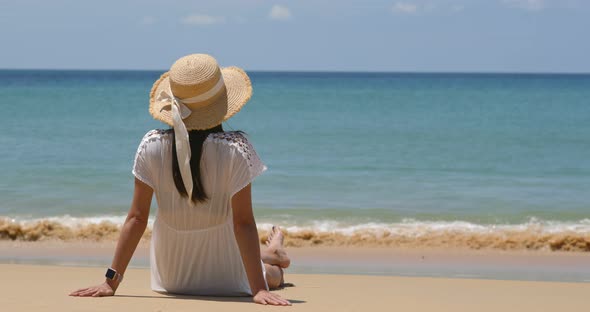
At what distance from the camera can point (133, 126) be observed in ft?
75.1

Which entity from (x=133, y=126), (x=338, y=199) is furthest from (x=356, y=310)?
(x=133, y=126)

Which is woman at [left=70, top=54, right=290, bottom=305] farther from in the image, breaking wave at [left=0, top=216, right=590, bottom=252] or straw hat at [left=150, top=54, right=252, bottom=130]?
breaking wave at [left=0, top=216, right=590, bottom=252]

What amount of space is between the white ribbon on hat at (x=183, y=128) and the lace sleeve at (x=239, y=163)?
0.55ft

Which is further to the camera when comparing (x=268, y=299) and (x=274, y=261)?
(x=274, y=261)

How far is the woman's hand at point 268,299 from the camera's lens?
3.88m

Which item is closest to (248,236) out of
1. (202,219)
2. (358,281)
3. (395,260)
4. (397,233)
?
(202,219)

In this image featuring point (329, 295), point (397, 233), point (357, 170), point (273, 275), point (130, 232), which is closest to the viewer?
point (130, 232)

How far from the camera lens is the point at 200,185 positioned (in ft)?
12.8

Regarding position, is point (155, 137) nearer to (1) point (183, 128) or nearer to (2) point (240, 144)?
(1) point (183, 128)

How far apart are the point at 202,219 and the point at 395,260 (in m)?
3.07

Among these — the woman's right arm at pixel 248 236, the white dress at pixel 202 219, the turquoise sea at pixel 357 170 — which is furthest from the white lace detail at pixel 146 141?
the turquoise sea at pixel 357 170

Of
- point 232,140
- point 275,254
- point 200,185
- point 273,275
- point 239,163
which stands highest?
point 232,140

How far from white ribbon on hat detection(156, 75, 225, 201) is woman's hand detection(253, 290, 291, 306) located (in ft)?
1.79

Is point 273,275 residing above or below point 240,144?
below
